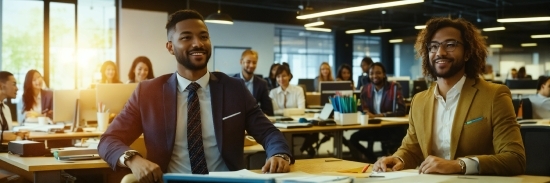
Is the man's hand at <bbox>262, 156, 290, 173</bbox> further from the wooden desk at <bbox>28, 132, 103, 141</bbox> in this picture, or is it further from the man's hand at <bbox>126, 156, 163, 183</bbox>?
the wooden desk at <bbox>28, 132, 103, 141</bbox>

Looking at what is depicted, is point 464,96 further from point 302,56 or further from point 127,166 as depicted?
point 302,56

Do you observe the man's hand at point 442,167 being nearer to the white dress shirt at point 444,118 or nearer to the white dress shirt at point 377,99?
the white dress shirt at point 444,118

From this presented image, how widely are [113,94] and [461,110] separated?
3524 millimetres

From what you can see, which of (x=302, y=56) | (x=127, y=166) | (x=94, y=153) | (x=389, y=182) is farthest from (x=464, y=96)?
(x=302, y=56)

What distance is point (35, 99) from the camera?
7.29m

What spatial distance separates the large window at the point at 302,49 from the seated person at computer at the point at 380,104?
12.0 metres

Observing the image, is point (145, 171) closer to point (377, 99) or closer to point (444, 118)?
point (444, 118)

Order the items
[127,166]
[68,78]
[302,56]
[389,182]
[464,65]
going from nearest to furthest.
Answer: [389,182], [127,166], [464,65], [68,78], [302,56]

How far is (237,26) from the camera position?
691 inches

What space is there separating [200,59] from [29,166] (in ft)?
3.94

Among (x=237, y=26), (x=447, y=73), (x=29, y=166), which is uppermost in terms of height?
(x=237, y=26)

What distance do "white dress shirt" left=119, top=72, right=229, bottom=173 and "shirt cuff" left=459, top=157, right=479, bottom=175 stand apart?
1024mm

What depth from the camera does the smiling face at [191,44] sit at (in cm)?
248

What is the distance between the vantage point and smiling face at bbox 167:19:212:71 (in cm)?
248
